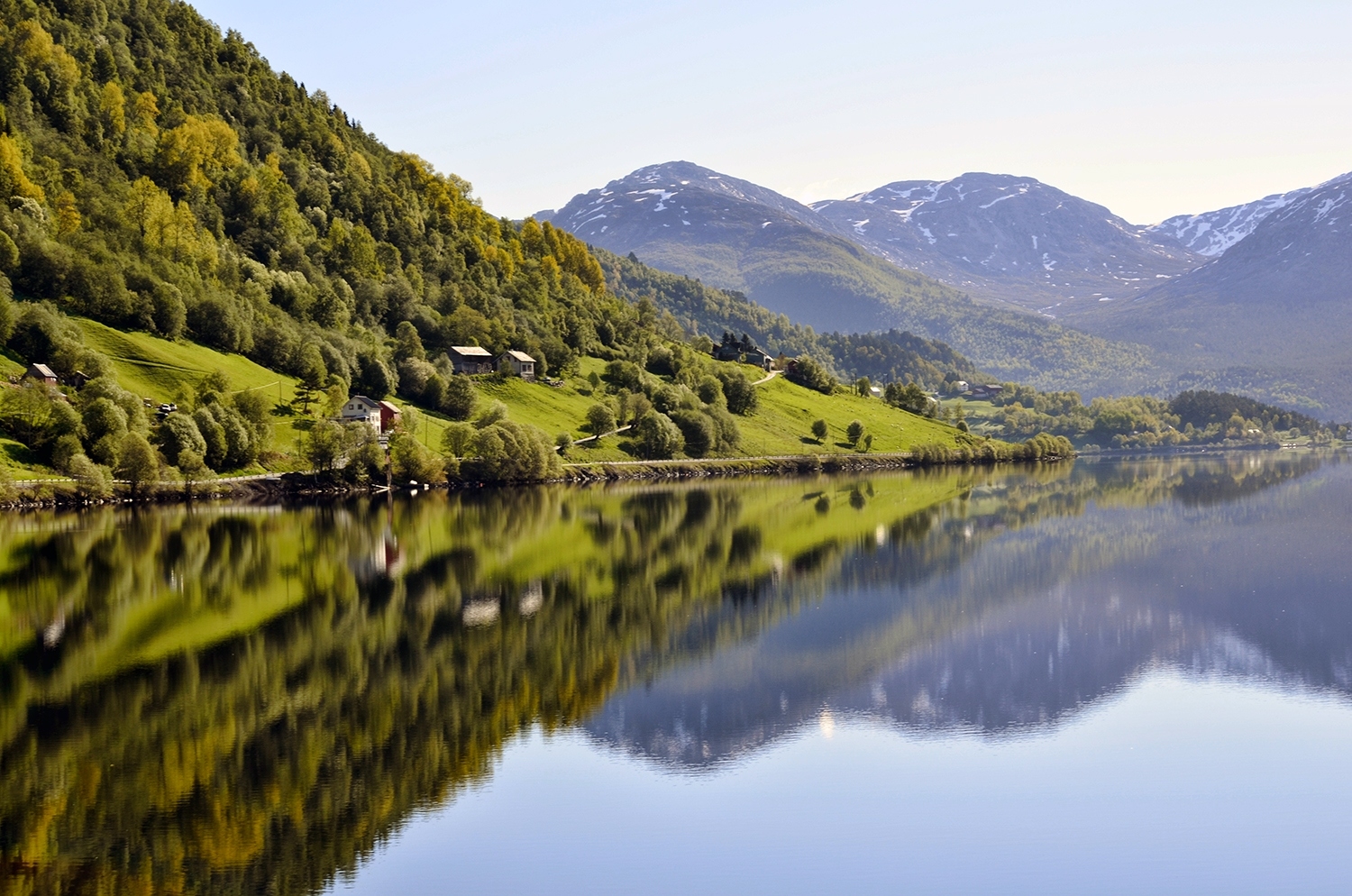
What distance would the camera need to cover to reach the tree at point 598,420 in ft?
446

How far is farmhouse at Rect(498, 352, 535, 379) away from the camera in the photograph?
14575 centimetres

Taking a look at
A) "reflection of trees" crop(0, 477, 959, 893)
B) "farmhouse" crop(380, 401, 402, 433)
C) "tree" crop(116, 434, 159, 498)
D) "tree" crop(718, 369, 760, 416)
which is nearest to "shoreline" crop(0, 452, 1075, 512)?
"tree" crop(116, 434, 159, 498)

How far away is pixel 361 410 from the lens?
112 m

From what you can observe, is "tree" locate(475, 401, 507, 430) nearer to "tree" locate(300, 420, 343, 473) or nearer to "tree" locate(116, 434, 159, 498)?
"tree" locate(300, 420, 343, 473)

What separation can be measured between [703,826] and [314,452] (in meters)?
80.4

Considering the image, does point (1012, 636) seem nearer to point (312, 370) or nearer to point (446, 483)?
point (446, 483)

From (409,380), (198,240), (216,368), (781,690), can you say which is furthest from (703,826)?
(198,240)

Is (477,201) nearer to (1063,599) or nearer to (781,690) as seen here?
(1063,599)

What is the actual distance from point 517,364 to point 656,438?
22062 millimetres

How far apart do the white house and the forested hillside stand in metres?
7.69

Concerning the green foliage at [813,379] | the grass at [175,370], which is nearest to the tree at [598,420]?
the grass at [175,370]

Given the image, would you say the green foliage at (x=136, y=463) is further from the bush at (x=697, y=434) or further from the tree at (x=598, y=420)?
the bush at (x=697, y=434)

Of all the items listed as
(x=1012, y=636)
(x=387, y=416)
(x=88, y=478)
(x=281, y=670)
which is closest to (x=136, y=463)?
(x=88, y=478)

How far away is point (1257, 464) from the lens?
18462 centimetres
